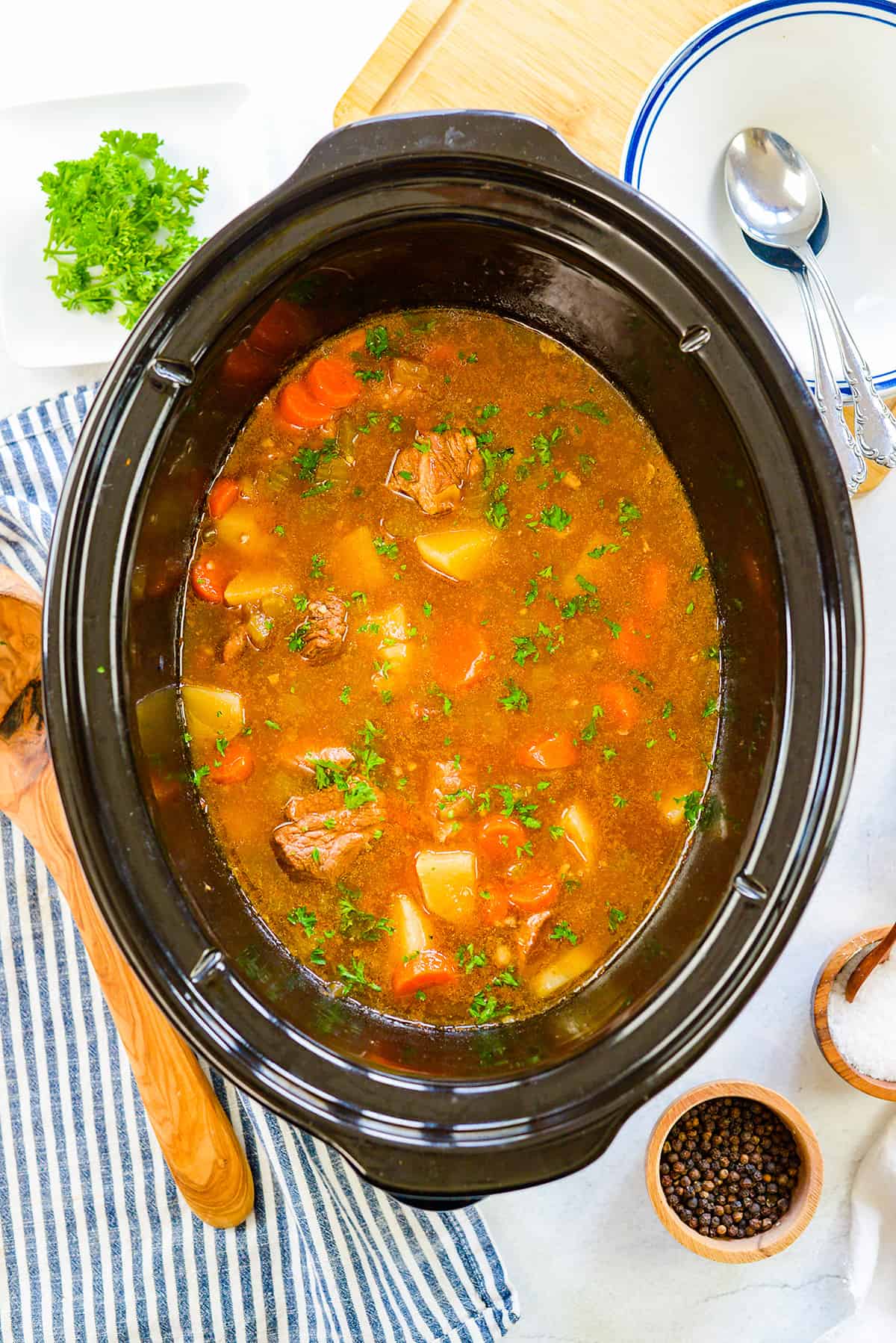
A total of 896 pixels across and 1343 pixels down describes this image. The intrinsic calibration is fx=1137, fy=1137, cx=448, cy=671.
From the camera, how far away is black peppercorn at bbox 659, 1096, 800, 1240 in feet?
9.68

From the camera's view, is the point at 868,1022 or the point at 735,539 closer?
the point at 735,539

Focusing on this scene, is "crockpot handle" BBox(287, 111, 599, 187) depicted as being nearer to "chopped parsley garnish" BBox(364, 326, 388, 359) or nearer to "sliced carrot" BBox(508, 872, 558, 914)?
"chopped parsley garnish" BBox(364, 326, 388, 359)

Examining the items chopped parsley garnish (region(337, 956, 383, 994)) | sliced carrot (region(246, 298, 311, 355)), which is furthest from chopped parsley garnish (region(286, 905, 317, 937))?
sliced carrot (region(246, 298, 311, 355))

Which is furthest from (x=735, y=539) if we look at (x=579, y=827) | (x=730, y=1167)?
(x=730, y=1167)

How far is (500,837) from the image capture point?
106 inches

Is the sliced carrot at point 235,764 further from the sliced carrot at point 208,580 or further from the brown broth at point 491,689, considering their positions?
the sliced carrot at point 208,580

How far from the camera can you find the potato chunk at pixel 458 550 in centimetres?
270

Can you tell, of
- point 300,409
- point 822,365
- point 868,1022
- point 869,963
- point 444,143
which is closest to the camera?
point 444,143

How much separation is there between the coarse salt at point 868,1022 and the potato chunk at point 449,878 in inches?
41.9

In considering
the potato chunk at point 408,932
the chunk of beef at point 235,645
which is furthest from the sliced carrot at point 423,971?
the chunk of beef at point 235,645

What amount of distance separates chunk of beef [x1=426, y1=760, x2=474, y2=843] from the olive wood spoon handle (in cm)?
112

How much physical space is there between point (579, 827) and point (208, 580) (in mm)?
1065

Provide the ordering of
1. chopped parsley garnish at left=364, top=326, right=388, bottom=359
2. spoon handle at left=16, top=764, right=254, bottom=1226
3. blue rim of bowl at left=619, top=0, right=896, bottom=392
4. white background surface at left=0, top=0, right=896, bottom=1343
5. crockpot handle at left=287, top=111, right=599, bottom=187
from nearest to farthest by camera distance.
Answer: crockpot handle at left=287, top=111, right=599, bottom=187 < blue rim of bowl at left=619, top=0, right=896, bottom=392 < chopped parsley garnish at left=364, top=326, right=388, bottom=359 < spoon handle at left=16, top=764, right=254, bottom=1226 < white background surface at left=0, top=0, right=896, bottom=1343

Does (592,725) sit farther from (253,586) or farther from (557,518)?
(253,586)
